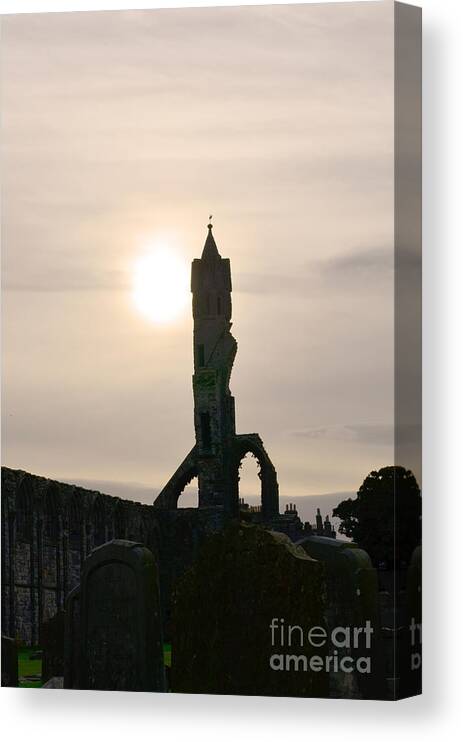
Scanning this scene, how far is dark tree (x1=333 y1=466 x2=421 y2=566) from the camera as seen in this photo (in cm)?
1450

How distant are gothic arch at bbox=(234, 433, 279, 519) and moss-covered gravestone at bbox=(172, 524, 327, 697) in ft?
0.68

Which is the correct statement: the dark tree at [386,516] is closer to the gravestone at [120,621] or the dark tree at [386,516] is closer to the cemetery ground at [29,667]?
the gravestone at [120,621]

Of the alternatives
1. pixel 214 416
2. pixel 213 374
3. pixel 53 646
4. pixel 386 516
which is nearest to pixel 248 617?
pixel 386 516

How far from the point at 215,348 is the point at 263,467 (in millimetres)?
981

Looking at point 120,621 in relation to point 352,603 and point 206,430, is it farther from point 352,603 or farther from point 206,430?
point 352,603

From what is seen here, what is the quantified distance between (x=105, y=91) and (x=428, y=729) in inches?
209

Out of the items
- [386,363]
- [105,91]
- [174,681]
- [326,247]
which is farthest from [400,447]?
[105,91]

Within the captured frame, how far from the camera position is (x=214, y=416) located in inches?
599

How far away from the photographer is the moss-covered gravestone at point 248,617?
48.8ft

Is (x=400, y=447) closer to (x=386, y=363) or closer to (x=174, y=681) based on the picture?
(x=386, y=363)

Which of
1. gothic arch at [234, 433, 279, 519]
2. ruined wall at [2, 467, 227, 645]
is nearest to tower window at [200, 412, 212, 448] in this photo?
gothic arch at [234, 433, 279, 519]

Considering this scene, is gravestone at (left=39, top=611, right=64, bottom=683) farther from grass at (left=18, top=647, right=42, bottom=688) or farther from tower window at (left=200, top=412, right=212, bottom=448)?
tower window at (left=200, top=412, right=212, bottom=448)

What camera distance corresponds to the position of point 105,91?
50.5 feet

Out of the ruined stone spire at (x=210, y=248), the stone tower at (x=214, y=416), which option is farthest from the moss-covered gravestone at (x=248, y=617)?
the ruined stone spire at (x=210, y=248)
